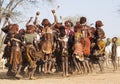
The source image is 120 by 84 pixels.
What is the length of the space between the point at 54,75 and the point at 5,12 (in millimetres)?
12845

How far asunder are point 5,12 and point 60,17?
11.9 meters

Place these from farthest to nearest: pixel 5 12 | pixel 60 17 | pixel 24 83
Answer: pixel 5 12
pixel 60 17
pixel 24 83

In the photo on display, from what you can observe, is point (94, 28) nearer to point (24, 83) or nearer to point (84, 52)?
point (84, 52)

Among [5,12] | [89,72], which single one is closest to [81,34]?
[89,72]

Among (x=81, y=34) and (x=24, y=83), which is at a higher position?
(x=81, y=34)

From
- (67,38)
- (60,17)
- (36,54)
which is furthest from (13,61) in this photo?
(60,17)

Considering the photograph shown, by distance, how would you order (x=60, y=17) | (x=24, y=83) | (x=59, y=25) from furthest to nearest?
(x=60, y=17), (x=59, y=25), (x=24, y=83)

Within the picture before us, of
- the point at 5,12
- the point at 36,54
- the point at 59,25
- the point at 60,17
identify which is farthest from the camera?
the point at 5,12

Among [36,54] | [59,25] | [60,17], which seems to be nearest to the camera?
[36,54]

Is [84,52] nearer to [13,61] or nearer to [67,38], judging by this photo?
[67,38]

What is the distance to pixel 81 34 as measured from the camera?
723 inches

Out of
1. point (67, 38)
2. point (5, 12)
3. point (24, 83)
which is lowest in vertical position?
point (24, 83)

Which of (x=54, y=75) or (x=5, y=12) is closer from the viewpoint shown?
(x=54, y=75)

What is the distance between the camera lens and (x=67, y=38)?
60.2 feet
